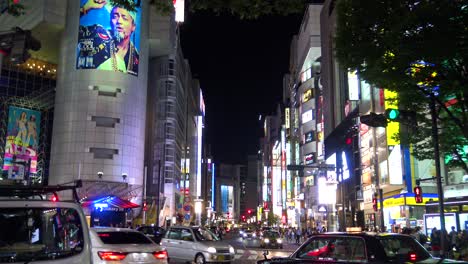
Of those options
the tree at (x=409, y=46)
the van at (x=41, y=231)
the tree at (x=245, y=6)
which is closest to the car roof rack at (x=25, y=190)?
the van at (x=41, y=231)

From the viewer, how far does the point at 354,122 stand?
4638 cm

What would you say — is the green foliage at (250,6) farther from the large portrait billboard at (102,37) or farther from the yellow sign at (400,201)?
the large portrait billboard at (102,37)

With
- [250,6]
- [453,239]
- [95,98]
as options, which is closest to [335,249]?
[250,6]

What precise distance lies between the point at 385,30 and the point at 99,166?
176 feet

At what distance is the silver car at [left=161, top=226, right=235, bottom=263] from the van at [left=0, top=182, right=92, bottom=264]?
13.1m

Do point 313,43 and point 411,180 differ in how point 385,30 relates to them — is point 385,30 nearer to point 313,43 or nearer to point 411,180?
point 411,180

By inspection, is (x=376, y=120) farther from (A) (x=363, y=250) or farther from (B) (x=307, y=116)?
(B) (x=307, y=116)

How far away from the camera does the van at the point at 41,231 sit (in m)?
5.77

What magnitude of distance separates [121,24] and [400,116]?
182 ft

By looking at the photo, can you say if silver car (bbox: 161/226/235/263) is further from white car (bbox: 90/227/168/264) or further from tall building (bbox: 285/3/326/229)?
tall building (bbox: 285/3/326/229)

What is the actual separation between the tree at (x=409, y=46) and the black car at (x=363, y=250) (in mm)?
5691

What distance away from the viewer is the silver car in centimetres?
1900

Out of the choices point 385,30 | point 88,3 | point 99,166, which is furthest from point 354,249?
point 88,3

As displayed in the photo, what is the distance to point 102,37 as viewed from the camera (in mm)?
62281
